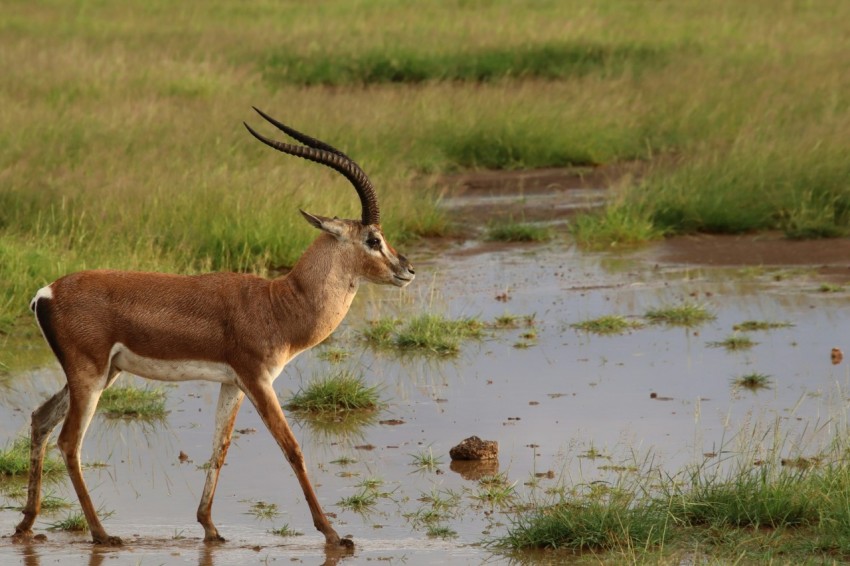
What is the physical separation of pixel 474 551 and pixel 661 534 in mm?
727

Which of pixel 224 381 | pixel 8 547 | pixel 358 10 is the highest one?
pixel 358 10

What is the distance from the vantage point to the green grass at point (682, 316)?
9961 mm

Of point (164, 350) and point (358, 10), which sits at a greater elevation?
point (358, 10)

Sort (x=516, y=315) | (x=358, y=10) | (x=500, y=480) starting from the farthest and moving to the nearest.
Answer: (x=358, y=10) → (x=516, y=315) → (x=500, y=480)

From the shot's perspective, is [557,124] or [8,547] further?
[557,124]

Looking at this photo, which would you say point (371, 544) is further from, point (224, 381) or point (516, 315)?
point (516, 315)

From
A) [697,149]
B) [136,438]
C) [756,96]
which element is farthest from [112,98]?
[136,438]

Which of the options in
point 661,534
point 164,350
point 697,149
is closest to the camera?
point 661,534

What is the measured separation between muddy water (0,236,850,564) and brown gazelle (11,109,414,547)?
302mm

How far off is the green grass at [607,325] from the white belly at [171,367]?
425 cm

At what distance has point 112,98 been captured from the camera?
16.8 metres

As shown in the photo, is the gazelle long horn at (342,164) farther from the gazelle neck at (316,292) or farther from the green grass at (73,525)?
the green grass at (73,525)

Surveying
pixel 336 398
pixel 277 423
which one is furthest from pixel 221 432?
pixel 336 398

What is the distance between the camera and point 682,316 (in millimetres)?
10016
